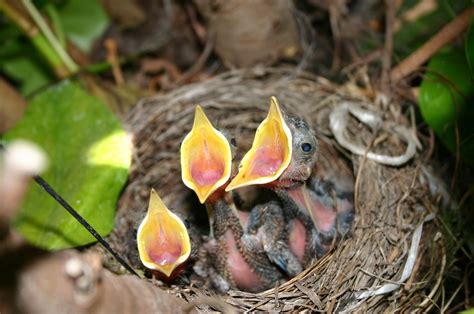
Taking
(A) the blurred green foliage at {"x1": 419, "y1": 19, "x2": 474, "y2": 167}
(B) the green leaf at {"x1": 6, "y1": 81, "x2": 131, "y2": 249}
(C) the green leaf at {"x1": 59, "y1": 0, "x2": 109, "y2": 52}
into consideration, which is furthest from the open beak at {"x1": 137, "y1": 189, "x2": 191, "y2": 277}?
(C) the green leaf at {"x1": 59, "y1": 0, "x2": 109, "y2": 52}

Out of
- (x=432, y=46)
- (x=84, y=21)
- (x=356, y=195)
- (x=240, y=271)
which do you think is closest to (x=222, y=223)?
(x=240, y=271)

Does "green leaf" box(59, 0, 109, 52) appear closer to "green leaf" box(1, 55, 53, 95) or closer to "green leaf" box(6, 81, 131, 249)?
"green leaf" box(1, 55, 53, 95)

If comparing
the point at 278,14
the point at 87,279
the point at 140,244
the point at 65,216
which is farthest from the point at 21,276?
the point at 278,14

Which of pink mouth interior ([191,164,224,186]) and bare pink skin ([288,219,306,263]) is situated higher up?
pink mouth interior ([191,164,224,186])

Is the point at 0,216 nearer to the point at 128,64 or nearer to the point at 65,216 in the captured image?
the point at 65,216

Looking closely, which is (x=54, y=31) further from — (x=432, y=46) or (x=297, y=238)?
(x=432, y=46)

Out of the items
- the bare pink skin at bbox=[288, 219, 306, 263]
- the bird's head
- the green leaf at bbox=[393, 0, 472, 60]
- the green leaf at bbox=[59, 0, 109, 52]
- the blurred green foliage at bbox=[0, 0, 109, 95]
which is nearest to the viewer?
the bird's head
